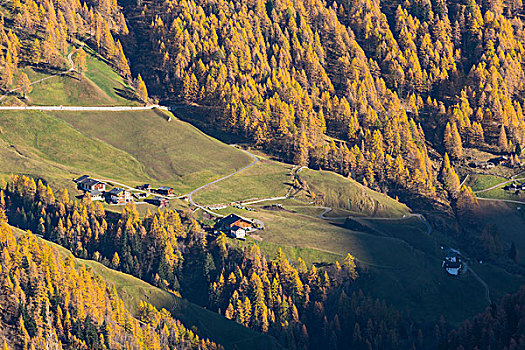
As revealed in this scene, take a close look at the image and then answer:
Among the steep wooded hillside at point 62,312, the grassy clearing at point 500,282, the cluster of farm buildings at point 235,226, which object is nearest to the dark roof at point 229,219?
the cluster of farm buildings at point 235,226

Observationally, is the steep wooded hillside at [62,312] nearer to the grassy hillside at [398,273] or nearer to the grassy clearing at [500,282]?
the grassy hillside at [398,273]

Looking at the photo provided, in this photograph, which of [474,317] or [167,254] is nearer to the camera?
[474,317]

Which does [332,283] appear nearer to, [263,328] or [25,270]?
[263,328]

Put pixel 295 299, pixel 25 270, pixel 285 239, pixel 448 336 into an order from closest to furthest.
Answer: pixel 25 270
pixel 448 336
pixel 295 299
pixel 285 239

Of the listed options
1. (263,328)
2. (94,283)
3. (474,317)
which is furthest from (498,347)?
(94,283)

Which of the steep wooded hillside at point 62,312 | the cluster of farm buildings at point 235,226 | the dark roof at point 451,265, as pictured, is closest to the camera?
the steep wooded hillside at point 62,312

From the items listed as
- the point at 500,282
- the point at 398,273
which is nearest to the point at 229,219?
the point at 398,273

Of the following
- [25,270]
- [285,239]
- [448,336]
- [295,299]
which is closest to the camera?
[25,270]

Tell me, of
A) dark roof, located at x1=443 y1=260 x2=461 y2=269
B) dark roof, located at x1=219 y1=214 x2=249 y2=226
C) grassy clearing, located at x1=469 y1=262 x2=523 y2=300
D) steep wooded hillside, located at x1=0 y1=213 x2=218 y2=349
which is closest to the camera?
steep wooded hillside, located at x1=0 y1=213 x2=218 y2=349

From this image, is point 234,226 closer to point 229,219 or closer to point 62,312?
point 229,219

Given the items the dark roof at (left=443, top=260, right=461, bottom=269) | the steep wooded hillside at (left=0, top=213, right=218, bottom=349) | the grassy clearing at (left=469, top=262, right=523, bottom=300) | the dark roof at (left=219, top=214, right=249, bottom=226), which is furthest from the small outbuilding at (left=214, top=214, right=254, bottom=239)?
the grassy clearing at (left=469, top=262, right=523, bottom=300)

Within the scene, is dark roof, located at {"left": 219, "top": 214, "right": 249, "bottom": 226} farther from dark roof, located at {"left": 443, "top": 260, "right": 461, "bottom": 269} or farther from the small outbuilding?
dark roof, located at {"left": 443, "top": 260, "right": 461, "bottom": 269}
